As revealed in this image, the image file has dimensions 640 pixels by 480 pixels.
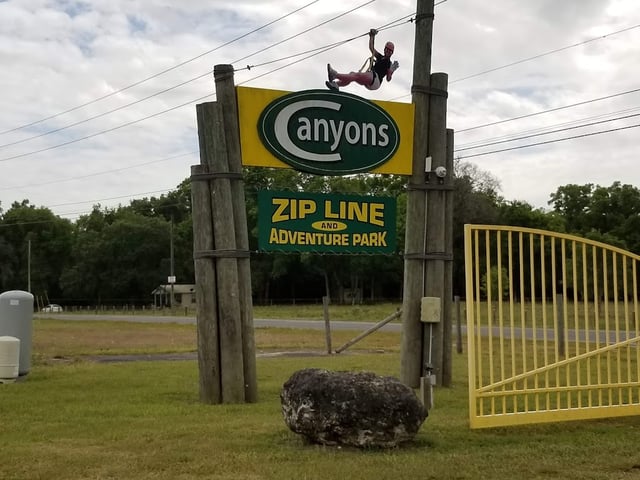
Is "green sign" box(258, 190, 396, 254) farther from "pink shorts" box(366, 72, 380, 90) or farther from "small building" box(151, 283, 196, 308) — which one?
"small building" box(151, 283, 196, 308)

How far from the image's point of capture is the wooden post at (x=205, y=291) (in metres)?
10.3

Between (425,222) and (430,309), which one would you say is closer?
(430,309)

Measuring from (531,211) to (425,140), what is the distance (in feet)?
197

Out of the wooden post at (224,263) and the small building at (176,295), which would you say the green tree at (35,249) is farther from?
the wooden post at (224,263)

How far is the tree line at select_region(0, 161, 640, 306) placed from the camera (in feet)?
225

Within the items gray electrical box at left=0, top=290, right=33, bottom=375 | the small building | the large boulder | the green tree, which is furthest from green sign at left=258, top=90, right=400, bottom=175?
the green tree

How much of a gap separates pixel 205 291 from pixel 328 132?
2.64 m

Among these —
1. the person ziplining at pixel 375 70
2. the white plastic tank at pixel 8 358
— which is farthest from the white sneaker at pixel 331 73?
the white plastic tank at pixel 8 358

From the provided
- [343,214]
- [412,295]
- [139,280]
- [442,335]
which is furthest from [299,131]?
[139,280]

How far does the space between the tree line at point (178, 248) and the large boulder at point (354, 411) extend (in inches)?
1909

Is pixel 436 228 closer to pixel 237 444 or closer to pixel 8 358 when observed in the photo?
pixel 237 444

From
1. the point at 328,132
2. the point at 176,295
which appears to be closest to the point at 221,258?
the point at 328,132

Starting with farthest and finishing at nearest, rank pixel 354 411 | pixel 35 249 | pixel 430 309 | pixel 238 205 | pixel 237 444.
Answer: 1. pixel 35 249
2. pixel 430 309
3. pixel 238 205
4. pixel 237 444
5. pixel 354 411

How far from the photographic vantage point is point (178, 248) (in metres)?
83.8
